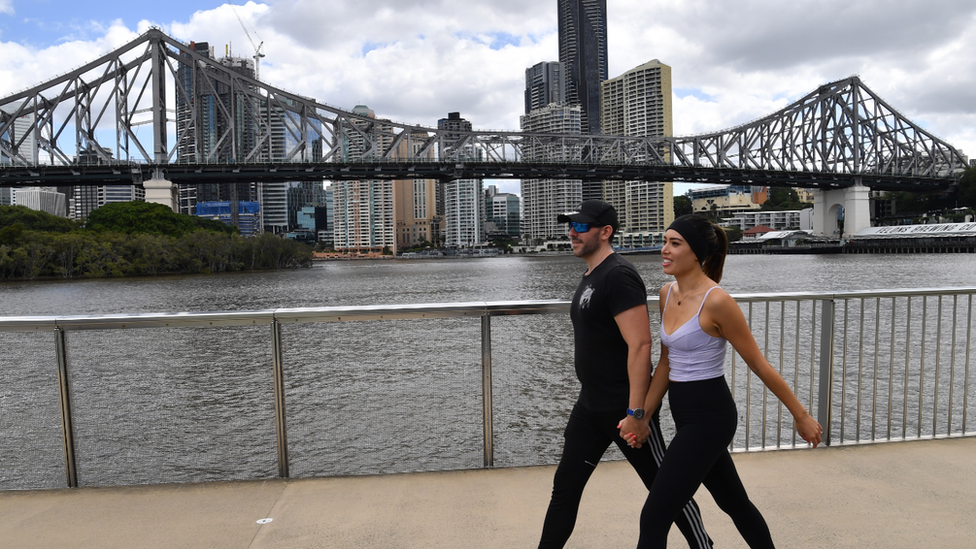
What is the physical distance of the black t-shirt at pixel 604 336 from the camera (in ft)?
8.69

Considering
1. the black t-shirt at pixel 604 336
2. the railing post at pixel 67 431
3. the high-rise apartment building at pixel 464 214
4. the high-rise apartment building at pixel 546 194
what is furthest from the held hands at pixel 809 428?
the high-rise apartment building at pixel 464 214

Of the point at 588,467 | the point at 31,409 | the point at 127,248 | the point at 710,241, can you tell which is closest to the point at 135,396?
the point at 31,409

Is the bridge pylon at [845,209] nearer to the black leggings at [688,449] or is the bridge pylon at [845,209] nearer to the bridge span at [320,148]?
the bridge span at [320,148]

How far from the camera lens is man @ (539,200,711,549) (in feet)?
8.60

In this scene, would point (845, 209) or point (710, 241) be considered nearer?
point (710, 241)

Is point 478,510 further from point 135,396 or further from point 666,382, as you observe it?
point 135,396

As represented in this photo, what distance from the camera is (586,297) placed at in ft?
8.98

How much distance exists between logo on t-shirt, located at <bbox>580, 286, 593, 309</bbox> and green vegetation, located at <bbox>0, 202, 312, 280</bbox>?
55.7 m

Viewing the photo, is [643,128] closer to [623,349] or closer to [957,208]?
[957,208]

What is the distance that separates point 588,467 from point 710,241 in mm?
966

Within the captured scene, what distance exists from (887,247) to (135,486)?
9901cm

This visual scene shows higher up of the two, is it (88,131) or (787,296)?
(88,131)

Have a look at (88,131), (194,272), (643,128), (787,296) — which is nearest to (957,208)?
(643,128)

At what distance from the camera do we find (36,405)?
4.03m
